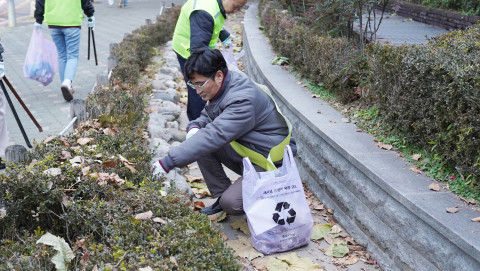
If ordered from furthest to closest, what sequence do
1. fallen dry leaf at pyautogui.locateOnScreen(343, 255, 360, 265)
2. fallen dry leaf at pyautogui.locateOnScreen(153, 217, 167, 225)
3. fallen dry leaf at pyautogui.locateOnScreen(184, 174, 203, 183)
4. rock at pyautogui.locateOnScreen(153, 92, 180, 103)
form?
rock at pyautogui.locateOnScreen(153, 92, 180, 103), fallen dry leaf at pyautogui.locateOnScreen(184, 174, 203, 183), fallen dry leaf at pyautogui.locateOnScreen(343, 255, 360, 265), fallen dry leaf at pyautogui.locateOnScreen(153, 217, 167, 225)

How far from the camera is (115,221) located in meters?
2.73

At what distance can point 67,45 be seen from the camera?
7.29 metres

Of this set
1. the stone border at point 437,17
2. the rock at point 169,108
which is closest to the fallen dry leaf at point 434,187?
the rock at point 169,108

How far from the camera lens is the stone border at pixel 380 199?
9.34 feet

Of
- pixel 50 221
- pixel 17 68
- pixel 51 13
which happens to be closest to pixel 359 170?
pixel 50 221

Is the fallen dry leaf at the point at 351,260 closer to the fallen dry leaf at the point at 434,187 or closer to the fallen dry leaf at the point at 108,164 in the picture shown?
the fallen dry leaf at the point at 434,187

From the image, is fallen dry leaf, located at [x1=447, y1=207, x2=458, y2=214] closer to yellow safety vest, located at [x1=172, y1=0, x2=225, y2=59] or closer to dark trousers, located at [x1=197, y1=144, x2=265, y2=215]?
dark trousers, located at [x1=197, y1=144, x2=265, y2=215]

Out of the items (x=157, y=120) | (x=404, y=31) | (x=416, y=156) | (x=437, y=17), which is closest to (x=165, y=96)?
(x=157, y=120)

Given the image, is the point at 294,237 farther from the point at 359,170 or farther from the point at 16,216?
the point at 16,216

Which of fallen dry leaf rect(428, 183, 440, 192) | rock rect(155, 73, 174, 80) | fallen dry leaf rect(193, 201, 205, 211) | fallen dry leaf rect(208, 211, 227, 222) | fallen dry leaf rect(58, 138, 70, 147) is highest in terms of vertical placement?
fallen dry leaf rect(428, 183, 440, 192)

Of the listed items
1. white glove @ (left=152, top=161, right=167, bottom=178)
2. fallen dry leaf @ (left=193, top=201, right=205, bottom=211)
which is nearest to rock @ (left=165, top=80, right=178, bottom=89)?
fallen dry leaf @ (left=193, top=201, right=205, bottom=211)

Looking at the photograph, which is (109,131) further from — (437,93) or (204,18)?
(437,93)

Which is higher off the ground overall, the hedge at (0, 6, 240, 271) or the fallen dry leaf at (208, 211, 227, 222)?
the hedge at (0, 6, 240, 271)

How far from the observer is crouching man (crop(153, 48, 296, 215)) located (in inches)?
136
